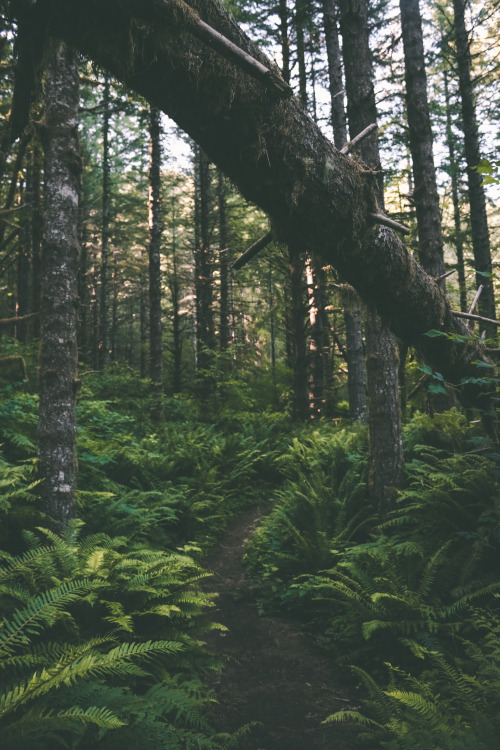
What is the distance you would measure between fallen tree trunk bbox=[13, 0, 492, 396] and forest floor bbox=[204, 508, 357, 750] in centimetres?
338

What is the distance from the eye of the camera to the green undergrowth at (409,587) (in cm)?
291

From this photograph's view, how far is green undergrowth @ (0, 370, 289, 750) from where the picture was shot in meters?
2.46

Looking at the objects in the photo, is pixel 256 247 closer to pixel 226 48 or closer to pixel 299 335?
pixel 226 48

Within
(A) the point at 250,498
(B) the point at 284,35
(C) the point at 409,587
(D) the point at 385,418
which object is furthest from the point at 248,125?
(B) the point at 284,35

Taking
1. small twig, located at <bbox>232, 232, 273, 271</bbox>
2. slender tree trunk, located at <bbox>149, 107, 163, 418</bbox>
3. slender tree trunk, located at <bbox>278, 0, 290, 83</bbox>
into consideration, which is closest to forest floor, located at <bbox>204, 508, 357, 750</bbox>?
small twig, located at <bbox>232, 232, 273, 271</bbox>

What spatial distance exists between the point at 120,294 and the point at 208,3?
36264 mm

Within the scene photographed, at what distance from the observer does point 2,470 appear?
459 cm

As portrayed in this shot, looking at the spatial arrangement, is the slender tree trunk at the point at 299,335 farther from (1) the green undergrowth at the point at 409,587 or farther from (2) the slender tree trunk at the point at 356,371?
(1) the green undergrowth at the point at 409,587

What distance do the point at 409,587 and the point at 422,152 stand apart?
7.59 metres

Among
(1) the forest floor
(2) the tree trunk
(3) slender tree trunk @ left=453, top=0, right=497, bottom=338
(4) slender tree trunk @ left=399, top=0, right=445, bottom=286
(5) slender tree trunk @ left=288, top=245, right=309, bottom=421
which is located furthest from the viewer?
(5) slender tree trunk @ left=288, top=245, right=309, bottom=421

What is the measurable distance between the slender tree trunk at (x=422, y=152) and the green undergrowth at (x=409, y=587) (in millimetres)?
3376

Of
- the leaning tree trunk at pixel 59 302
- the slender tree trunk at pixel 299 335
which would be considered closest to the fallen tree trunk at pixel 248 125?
the leaning tree trunk at pixel 59 302

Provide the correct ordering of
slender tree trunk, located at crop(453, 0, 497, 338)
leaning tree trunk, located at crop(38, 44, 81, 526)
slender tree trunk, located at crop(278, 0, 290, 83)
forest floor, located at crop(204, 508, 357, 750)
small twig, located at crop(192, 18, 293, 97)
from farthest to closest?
slender tree trunk, located at crop(278, 0, 290, 83), slender tree trunk, located at crop(453, 0, 497, 338), leaning tree trunk, located at crop(38, 44, 81, 526), forest floor, located at crop(204, 508, 357, 750), small twig, located at crop(192, 18, 293, 97)

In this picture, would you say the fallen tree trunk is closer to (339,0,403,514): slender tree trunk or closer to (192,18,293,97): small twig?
(192,18,293,97): small twig
